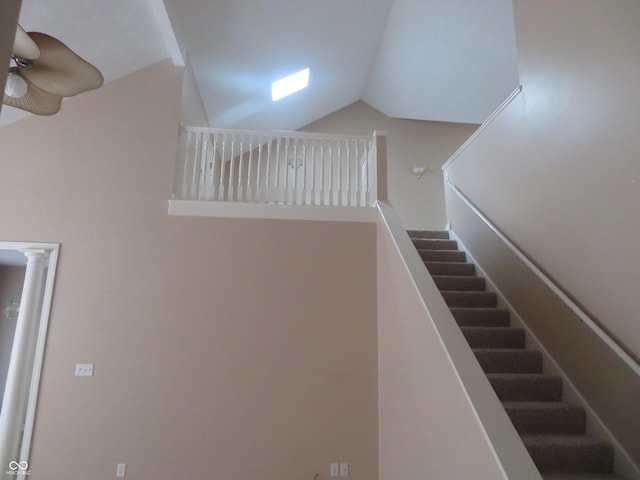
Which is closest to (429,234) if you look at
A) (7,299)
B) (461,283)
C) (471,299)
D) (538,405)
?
(461,283)

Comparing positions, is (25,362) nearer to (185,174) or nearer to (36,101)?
(185,174)

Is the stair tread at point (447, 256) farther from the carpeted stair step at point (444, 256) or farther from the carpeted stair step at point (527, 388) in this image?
the carpeted stair step at point (527, 388)

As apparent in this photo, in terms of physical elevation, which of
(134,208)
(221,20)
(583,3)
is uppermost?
(221,20)

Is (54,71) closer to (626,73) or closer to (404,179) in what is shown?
(626,73)

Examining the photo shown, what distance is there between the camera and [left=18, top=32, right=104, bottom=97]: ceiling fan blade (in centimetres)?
197

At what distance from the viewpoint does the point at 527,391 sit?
106 inches

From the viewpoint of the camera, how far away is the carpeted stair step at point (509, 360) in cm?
290

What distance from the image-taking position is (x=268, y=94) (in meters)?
5.87

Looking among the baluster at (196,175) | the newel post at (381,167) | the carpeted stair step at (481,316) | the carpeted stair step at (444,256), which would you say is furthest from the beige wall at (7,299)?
the carpeted stair step at (481,316)

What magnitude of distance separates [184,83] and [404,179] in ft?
12.6

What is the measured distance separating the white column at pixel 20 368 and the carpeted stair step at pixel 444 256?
12.1 feet

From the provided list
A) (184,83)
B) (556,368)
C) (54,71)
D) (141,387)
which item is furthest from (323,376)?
(184,83)

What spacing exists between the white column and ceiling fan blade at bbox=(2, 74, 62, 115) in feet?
6.23

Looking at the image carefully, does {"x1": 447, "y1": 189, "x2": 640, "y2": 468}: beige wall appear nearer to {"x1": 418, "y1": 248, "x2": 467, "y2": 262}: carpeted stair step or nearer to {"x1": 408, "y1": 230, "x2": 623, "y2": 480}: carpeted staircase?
{"x1": 408, "y1": 230, "x2": 623, "y2": 480}: carpeted staircase
